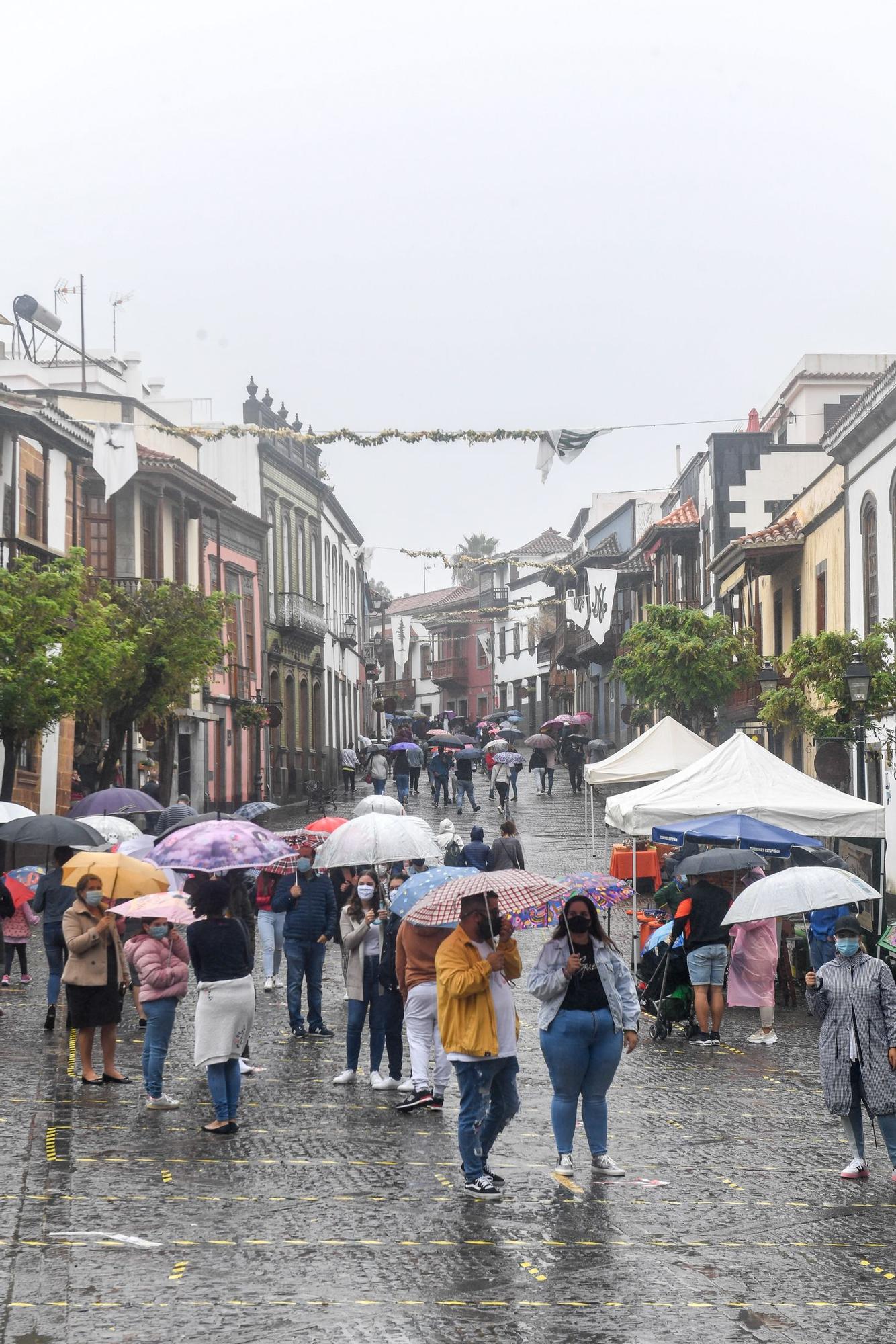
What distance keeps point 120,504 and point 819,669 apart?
19836 millimetres

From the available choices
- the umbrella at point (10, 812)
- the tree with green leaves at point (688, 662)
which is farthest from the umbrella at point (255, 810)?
the tree with green leaves at point (688, 662)

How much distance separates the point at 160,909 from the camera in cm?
1084

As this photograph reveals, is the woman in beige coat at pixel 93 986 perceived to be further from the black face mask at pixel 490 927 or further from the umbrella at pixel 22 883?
the umbrella at pixel 22 883

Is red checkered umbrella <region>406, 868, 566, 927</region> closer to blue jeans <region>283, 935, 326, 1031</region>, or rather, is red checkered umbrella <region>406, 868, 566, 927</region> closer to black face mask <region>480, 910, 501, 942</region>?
black face mask <region>480, 910, 501, 942</region>

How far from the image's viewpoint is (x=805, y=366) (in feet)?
139

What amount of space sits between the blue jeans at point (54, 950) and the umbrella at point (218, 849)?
2.28 meters

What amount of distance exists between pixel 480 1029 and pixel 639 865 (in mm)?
15147

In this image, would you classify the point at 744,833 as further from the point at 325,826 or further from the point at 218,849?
the point at 218,849

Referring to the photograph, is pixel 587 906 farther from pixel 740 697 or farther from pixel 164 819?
pixel 740 697

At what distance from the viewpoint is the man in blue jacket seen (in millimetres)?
13328

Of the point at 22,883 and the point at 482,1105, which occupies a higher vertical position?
the point at 22,883

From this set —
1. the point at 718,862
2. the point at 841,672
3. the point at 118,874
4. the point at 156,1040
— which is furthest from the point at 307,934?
the point at 841,672

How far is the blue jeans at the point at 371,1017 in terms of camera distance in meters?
11.4

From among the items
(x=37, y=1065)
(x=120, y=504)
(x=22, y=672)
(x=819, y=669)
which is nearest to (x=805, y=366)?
(x=120, y=504)
